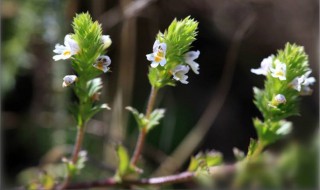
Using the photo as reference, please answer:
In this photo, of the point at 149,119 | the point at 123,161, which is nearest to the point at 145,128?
the point at 149,119

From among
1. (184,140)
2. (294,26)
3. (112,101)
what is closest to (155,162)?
(184,140)

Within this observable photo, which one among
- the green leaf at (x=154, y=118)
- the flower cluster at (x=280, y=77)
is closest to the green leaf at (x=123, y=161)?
the green leaf at (x=154, y=118)

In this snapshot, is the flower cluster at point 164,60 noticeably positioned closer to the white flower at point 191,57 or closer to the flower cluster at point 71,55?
the white flower at point 191,57

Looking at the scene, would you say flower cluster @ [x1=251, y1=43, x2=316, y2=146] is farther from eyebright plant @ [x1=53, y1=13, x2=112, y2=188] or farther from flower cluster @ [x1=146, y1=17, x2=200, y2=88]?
eyebright plant @ [x1=53, y1=13, x2=112, y2=188]

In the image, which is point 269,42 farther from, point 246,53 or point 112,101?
point 112,101

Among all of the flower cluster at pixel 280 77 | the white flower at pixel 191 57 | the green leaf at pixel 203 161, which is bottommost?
the green leaf at pixel 203 161

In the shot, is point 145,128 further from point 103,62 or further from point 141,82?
point 141,82
